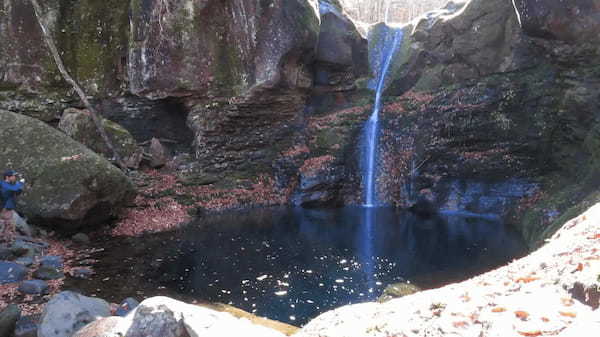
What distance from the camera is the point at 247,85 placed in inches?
819

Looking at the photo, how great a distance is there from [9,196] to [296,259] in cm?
963

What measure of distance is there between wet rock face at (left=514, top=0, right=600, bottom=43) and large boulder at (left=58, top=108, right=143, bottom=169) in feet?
66.0

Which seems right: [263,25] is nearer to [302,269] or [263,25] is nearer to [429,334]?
[302,269]

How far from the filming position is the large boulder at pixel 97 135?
19750 millimetres

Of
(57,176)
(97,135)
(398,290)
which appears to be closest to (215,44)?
(97,135)

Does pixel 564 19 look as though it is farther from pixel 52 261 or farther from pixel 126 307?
pixel 52 261

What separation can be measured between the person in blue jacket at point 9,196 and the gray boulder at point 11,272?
1.96 meters

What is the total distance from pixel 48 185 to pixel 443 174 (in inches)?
727

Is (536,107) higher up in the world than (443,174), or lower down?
higher up

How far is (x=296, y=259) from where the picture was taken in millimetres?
13719

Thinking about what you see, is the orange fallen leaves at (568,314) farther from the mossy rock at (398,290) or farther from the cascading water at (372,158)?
the cascading water at (372,158)

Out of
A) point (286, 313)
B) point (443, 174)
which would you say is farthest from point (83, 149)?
point (443, 174)

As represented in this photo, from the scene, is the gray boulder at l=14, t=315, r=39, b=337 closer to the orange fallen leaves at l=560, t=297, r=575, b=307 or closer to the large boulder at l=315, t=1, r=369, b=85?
the orange fallen leaves at l=560, t=297, r=575, b=307

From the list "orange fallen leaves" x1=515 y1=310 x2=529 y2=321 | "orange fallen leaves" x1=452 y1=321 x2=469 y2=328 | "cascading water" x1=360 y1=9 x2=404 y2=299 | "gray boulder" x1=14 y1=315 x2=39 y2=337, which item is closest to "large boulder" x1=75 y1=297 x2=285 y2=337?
"gray boulder" x1=14 y1=315 x2=39 y2=337
